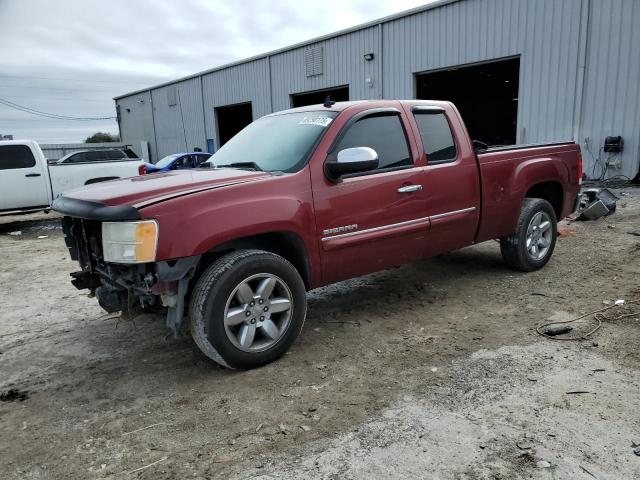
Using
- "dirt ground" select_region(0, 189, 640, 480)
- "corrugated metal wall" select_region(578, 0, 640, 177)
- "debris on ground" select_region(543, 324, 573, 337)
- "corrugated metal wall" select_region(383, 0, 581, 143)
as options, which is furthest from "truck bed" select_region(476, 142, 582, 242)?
"corrugated metal wall" select_region(383, 0, 581, 143)

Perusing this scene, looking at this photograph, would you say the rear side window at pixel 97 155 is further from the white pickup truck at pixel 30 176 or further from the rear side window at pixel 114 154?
the white pickup truck at pixel 30 176

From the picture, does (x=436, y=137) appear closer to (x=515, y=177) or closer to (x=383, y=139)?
(x=383, y=139)

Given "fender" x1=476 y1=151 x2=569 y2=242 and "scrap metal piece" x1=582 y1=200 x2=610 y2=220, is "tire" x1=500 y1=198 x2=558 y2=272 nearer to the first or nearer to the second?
"fender" x1=476 y1=151 x2=569 y2=242

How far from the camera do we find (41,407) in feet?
10.6

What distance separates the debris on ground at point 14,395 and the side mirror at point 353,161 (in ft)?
8.65

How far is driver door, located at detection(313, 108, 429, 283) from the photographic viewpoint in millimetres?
3902

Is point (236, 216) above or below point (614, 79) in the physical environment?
below

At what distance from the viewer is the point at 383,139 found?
4.38m

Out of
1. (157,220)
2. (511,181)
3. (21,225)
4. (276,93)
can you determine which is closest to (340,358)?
(157,220)

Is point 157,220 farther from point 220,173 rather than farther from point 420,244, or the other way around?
point 420,244

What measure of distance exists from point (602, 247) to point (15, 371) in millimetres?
6849

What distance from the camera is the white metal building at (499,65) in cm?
1136

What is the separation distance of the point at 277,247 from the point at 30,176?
9.84 metres

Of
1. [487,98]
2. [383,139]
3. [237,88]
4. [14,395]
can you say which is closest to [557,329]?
[383,139]
